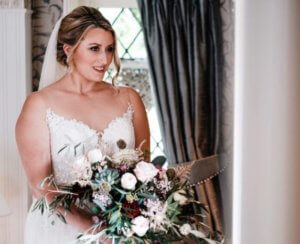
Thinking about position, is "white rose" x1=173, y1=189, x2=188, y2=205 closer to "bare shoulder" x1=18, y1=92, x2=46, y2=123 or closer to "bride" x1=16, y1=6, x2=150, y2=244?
"bride" x1=16, y1=6, x2=150, y2=244

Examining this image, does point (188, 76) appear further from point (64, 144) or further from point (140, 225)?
point (140, 225)

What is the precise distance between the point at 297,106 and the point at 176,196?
1084mm

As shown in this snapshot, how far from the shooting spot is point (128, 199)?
1.95m

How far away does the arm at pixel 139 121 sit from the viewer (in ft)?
7.69

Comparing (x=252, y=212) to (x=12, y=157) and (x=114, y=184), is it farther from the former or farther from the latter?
(x=12, y=157)

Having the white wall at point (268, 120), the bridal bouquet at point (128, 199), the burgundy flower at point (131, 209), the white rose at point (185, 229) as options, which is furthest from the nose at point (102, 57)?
the white wall at point (268, 120)

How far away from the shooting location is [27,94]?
7.68 feet

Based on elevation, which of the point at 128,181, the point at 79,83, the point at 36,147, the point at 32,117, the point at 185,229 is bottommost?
the point at 185,229

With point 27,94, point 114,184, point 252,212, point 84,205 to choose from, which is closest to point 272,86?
point 252,212

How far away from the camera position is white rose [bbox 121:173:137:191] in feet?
6.32

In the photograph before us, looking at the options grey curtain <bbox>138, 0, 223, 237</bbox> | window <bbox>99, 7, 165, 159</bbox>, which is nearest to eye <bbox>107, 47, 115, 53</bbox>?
window <bbox>99, 7, 165, 159</bbox>

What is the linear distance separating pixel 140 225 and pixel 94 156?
1.03 feet

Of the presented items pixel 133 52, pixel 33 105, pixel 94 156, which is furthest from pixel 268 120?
pixel 133 52

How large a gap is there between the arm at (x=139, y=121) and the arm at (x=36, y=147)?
39 centimetres
